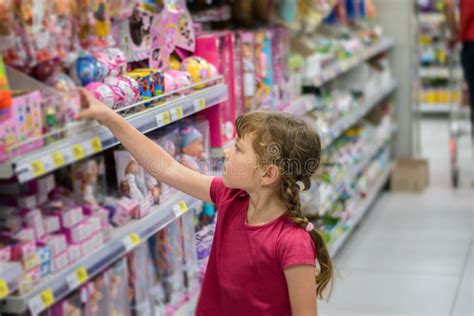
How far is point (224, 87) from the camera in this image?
10.0ft

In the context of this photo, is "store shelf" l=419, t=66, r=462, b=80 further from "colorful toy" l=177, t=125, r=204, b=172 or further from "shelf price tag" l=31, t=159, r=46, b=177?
"shelf price tag" l=31, t=159, r=46, b=177

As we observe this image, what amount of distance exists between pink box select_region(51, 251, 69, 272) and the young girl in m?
0.32

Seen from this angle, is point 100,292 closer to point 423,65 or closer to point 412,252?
point 412,252

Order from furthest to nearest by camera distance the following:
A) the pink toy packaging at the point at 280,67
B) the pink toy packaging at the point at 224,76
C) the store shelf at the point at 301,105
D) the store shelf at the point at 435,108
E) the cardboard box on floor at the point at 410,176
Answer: the store shelf at the point at 435,108 → the cardboard box on floor at the point at 410,176 → the store shelf at the point at 301,105 → the pink toy packaging at the point at 280,67 → the pink toy packaging at the point at 224,76

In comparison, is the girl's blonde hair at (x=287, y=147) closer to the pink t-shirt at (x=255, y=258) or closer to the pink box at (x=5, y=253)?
the pink t-shirt at (x=255, y=258)

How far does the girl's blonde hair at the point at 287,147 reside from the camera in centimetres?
203

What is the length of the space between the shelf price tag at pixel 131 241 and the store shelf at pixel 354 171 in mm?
2158

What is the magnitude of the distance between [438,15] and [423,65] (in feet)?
2.22

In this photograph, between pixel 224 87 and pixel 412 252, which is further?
pixel 412 252

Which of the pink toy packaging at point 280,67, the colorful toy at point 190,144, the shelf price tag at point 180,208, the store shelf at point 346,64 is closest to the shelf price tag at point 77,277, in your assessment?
the shelf price tag at point 180,208

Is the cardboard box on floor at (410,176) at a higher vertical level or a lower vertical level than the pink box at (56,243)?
lower

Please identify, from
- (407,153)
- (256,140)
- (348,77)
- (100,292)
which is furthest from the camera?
(407,153)

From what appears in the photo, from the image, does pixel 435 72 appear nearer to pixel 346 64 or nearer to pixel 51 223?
pixel 346 64

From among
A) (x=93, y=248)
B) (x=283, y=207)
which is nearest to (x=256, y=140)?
(x=283, y=207)
